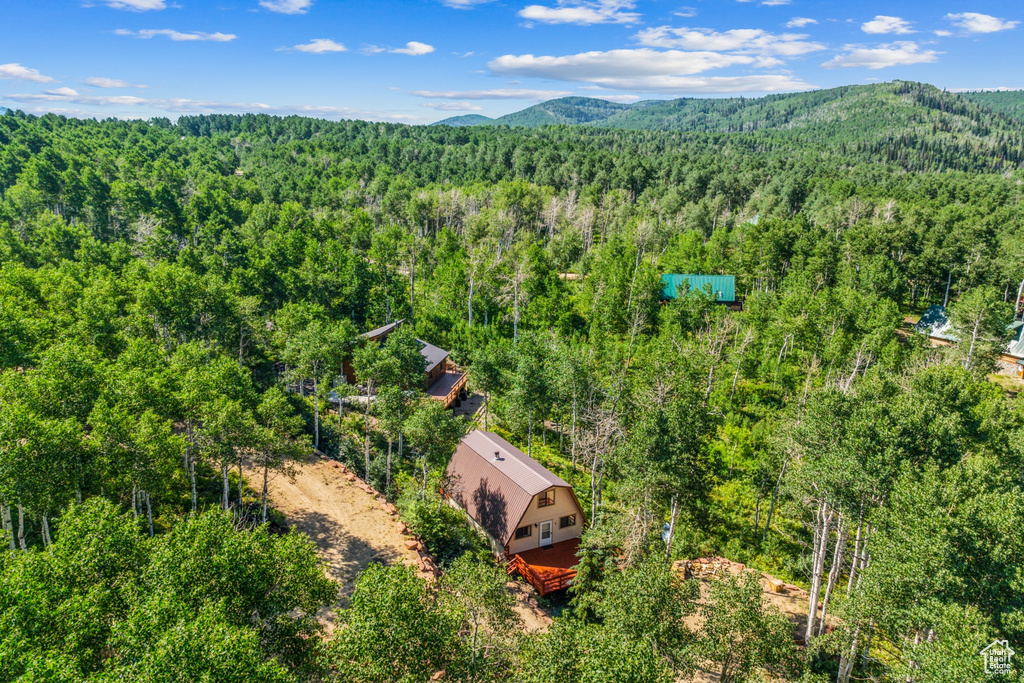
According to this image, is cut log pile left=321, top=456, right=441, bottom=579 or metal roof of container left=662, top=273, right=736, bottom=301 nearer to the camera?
cut log pile left=321, top=456, right=441, bottom=579

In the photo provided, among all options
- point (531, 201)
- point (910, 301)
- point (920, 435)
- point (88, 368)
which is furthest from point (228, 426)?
point (910, 301)

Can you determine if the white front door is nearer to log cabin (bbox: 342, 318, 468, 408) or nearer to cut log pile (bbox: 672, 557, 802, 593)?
cut log pile (bbox: 672, 557, 802, 593)

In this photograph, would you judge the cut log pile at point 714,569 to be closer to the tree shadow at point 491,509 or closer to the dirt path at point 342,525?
the dirt path at point 342,525

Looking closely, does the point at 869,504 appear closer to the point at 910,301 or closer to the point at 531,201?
the point at 910,301

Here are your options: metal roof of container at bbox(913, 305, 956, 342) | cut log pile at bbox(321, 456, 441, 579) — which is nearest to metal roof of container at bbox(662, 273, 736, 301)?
metal roof of container at bbox(913, 305, 956, 342)

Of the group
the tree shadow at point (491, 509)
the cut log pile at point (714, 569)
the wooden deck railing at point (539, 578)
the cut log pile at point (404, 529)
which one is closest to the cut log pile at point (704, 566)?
the cut log pile at point (714, 569)

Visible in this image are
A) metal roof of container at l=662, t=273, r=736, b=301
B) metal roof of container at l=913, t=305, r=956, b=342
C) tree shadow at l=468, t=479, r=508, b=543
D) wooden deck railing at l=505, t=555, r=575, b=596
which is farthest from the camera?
metal roof of container at l=662, t=273, r=736, b=301
